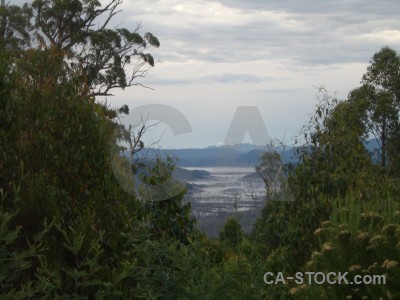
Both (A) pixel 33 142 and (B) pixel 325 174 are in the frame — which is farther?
(B) pixel 325 174

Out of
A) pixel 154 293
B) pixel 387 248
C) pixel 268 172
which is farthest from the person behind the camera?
pixel 268 172

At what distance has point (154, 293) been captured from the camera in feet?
20.5

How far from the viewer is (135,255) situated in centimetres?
705

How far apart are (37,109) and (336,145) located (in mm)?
5755

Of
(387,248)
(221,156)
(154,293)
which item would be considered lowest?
(154,293)

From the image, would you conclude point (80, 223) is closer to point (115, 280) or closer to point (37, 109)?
point (115, 280)

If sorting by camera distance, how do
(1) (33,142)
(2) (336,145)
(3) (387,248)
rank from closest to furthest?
1. (3) (387,248)
2. (1) (33,142)
3. (2) (336,145)

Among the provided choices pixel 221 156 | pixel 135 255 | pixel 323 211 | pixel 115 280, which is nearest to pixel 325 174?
pixel 323 211

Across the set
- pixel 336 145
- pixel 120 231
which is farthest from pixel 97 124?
pixel 336 145

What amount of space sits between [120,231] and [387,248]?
2.71m

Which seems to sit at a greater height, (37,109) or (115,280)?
(37,109)

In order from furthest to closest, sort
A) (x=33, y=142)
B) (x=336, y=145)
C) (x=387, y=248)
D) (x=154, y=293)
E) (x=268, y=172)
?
(x=268, y=172) → (x=336, y=145) → (x=33, y=142) → (x=154, y=293) → (x=387, y=248)

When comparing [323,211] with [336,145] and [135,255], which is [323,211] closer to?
[336,145]

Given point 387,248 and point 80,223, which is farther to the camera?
point 80,223
